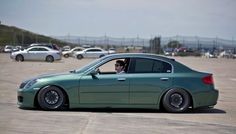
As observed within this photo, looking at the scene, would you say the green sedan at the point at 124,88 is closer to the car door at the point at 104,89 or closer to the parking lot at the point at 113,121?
the car door at the point at 104,89

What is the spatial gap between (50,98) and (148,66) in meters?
2.41

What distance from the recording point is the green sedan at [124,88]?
38.1ft

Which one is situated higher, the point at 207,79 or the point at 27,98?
the point at 207,79

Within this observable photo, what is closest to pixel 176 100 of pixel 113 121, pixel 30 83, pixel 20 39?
pixel 113 121

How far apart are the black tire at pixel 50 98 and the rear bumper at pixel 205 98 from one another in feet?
10.2

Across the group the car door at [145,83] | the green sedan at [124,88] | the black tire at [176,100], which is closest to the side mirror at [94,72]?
the green sedan at [124,88]

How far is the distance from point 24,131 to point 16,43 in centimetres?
8254

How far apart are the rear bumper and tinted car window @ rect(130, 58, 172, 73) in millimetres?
912

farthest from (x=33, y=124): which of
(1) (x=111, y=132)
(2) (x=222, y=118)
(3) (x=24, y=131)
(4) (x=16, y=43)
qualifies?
(4) (x=16, y=43)

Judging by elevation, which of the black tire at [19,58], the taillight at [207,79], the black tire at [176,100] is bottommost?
the black tire at [176,100]

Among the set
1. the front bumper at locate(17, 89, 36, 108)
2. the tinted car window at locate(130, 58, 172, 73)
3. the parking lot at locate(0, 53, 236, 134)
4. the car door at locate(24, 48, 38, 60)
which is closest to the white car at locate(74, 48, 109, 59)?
the car door at locate(24, 48, 38, 60)

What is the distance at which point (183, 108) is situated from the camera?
470 inches

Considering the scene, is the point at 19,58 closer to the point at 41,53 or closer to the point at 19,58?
the point at 19,58

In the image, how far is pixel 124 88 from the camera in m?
11.7
